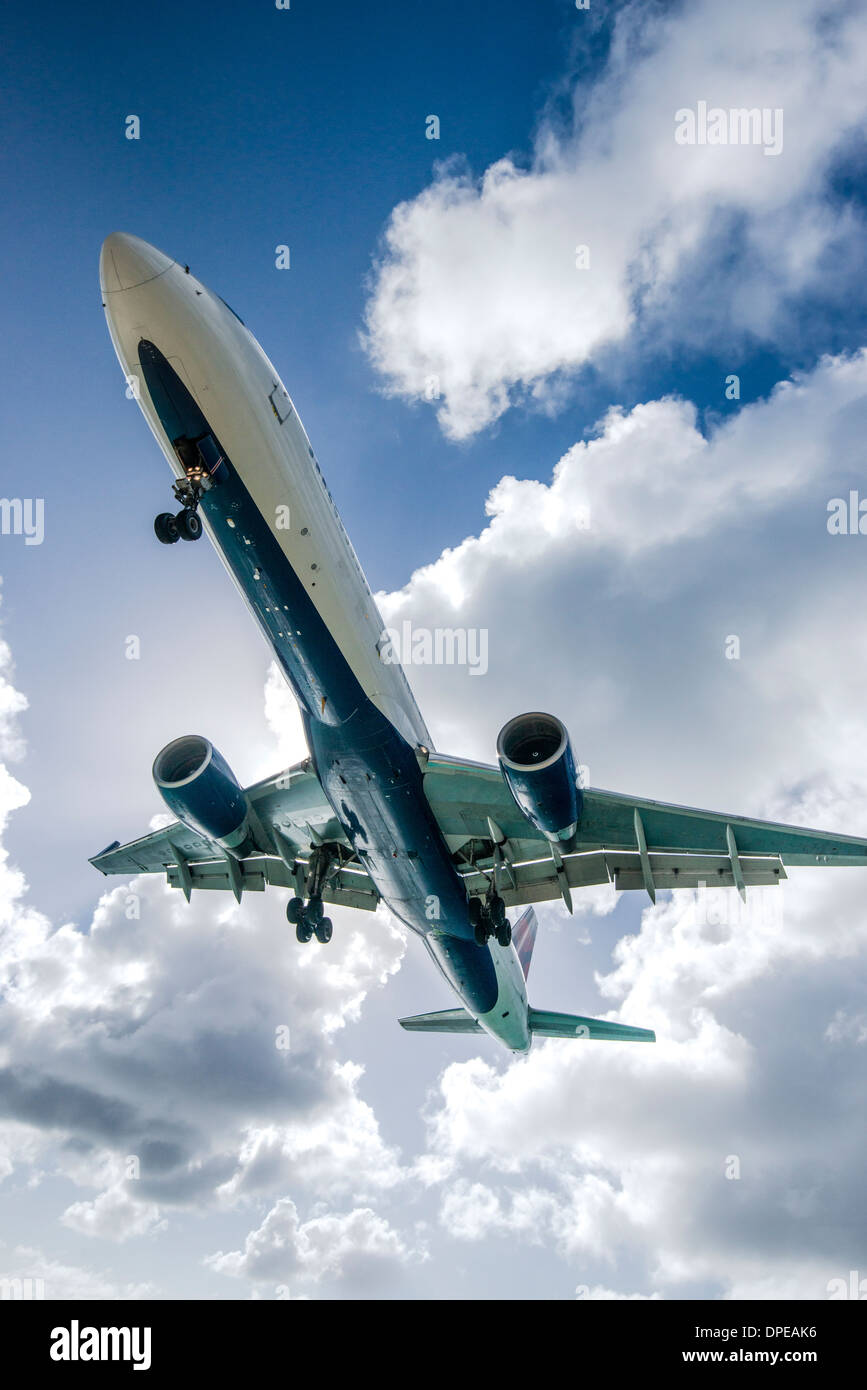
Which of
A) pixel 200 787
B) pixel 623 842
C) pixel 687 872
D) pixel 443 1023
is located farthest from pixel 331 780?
pixel 443 1023

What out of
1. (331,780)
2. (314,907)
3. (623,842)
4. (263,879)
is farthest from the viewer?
(263,879)

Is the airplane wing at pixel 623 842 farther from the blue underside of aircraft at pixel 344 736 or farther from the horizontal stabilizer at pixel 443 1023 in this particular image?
the horizontal stabilizer at pixel 443 1023

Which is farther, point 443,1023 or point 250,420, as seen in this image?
point 443,1023

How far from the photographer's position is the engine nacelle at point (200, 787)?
51.6 ft

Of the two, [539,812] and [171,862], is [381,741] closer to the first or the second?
[539,812]

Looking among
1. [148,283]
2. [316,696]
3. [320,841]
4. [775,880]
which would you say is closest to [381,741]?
[316,696]

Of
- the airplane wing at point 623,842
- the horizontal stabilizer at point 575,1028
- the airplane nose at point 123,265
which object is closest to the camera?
the airplane nose at point 123,265

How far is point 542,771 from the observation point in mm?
13500

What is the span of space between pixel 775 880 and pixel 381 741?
9395 millimetres

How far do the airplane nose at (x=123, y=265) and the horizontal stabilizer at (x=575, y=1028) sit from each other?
73.6ft

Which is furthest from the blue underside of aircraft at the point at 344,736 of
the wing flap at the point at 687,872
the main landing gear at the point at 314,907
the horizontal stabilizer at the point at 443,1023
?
the horizontal stabilizer at the point at 443,1023

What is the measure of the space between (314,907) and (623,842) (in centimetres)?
713

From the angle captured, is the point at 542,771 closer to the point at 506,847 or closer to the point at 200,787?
the point at 506,847

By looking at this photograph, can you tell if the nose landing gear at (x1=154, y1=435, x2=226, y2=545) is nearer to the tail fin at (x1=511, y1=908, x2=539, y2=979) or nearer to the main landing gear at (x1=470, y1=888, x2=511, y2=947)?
the main landing gear at (x1=470, y1=888, x2=511, y2=947)
